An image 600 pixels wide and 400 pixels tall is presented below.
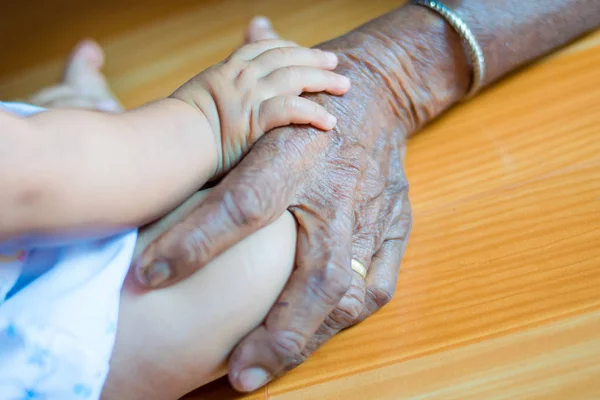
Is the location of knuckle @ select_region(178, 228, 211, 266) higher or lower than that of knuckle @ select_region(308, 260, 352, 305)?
higher

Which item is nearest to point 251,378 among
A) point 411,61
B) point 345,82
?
point 345,82

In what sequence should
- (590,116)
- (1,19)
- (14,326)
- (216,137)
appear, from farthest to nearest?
(1,19)
(590,116)
(216,137)
(14,326)

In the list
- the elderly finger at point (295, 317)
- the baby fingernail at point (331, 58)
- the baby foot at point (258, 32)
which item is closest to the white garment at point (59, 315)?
the elderly finger at point (295, 317)

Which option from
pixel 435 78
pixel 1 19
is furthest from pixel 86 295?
pixel 1 19

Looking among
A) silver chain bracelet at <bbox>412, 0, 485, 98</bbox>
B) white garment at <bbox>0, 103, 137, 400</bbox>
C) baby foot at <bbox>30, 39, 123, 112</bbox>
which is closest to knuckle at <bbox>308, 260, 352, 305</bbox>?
white garment at <bbox>0, 103, 137, 400</bbox>

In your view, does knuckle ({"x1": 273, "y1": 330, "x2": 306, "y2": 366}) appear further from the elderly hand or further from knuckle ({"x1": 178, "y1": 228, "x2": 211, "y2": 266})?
knuckle ({"x1": 178, "y1": 228, "x2": 211, "y2": 266})

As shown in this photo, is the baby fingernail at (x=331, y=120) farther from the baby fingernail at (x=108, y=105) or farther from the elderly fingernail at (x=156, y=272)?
the baby fingernail at (x=108, y=105)

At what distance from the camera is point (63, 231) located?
555 mm

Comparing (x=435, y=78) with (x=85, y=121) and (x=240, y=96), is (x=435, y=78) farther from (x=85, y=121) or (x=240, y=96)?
(x=85, y=121)

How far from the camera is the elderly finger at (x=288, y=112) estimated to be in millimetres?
687

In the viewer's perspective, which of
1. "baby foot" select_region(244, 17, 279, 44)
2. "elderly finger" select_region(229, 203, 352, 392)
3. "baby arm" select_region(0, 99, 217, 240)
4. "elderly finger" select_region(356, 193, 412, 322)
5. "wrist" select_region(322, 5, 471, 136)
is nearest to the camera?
"baby arm" select_region(0, 99, 217, 240)

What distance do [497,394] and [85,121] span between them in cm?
53

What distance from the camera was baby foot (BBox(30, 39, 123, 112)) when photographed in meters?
1.12

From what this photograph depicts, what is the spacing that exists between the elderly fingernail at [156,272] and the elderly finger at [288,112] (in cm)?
21
